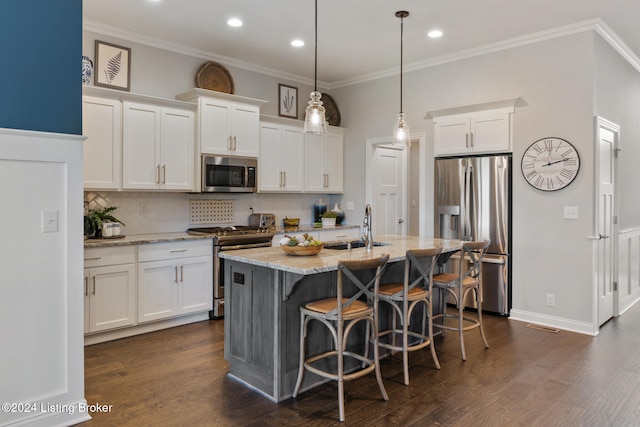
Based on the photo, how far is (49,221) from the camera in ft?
8.14

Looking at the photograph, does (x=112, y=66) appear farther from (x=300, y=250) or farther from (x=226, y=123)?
(x=300, y=250)

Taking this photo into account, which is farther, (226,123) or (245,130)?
(245,130)

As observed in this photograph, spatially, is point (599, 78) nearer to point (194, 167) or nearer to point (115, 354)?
point (194, 167)

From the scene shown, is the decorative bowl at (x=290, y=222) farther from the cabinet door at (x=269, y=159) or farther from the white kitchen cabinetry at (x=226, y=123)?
the white kitchen cabinetry at (x=226, y=123)

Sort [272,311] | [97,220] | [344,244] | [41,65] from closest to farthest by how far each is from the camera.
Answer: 1. [41,65]
2. [272,311]
3. [344,244]
4. [97,220]

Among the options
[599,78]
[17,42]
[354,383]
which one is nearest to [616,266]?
[599,78]

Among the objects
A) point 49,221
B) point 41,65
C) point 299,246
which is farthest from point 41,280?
point 299,246

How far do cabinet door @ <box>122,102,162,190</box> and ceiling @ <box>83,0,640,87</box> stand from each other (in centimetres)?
83

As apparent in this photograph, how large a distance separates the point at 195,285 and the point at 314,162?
2.44m

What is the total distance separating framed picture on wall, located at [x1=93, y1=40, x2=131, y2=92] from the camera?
4.36 meters

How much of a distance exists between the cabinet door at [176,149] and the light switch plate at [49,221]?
82.7 inches

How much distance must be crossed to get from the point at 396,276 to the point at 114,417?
7.26 ft

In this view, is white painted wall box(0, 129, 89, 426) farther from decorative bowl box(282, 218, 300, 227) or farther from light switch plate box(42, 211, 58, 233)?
decorative bowl box(282, 218, 300, 227)

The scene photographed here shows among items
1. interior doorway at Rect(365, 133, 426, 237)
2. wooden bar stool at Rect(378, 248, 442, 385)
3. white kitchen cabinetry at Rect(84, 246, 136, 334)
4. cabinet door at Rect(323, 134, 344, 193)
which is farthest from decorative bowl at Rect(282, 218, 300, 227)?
wooden bar stool at Rect(378, 248, 442, 385)
